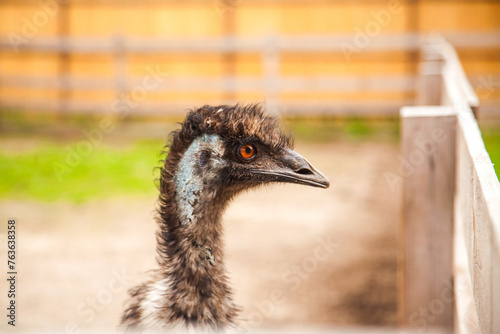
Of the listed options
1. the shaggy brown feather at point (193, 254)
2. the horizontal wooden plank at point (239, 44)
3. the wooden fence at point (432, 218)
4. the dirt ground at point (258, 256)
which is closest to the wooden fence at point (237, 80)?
the horizontal wooden plank at point (239, 44)

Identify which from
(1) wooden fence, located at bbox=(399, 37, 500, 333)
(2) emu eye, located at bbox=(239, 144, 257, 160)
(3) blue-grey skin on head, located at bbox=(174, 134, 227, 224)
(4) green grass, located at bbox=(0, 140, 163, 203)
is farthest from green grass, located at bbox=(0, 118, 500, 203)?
(3) blue-grey skin on head, located at bbox=(174, 134, 227, 224)

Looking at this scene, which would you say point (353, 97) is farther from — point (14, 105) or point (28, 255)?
point (28, 255)

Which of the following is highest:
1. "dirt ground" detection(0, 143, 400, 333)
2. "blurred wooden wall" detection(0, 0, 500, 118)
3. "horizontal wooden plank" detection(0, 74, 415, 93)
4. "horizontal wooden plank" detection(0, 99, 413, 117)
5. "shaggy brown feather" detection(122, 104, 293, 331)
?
"blurred wooden wall" detection(0, 0, 500, 118)

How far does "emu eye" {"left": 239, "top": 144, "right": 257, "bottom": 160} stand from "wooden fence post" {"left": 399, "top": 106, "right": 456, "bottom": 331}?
2.62 feet

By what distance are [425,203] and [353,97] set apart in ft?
34.2

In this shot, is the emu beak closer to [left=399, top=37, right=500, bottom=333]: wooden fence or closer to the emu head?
the emu head

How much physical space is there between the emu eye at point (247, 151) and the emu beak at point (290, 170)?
60 mm

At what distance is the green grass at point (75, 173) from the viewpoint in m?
7.98

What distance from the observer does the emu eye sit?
2477 millimetres

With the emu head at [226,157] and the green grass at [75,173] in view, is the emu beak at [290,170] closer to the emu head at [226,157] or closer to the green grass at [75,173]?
the emu head at [226,157]

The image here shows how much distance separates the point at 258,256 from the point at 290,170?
3.51 m

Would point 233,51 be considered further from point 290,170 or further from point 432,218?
point 290,170

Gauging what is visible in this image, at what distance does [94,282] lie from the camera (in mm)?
5199

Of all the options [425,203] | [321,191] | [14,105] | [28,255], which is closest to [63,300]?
[28,255]
